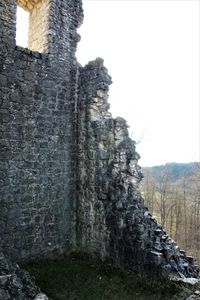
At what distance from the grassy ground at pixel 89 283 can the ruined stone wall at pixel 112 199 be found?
1.31ft

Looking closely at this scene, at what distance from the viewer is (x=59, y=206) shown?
30.8 ft

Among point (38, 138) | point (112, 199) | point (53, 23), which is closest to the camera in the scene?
point (38, 138)

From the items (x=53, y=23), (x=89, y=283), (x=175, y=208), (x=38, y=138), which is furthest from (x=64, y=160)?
(x=175, y=208)

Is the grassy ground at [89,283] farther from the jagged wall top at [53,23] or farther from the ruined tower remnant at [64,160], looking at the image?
the jagged wall top at [53,23]

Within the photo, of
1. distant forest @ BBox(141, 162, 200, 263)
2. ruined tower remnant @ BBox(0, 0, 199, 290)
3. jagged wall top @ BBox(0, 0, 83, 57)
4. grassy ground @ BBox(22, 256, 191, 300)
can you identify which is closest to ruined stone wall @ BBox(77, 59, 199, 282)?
ruined tower remnant @ BBox(0, 0, 199, 290)

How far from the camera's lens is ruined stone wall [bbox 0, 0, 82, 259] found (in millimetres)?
8109

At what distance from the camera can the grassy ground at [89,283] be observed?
23.2 ft

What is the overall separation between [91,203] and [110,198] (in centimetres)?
69

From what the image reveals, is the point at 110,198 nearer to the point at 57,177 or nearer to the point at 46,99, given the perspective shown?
the point at 57,177

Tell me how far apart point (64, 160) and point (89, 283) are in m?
3.31

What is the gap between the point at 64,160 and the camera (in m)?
9.57

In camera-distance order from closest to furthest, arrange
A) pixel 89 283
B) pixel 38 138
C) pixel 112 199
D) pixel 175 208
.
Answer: pixel 89 283 < pixel 38 138 < pixel 112 199 < pixel 175 208

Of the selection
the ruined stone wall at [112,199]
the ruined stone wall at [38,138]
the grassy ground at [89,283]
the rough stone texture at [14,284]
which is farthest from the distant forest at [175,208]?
the rough stone texture at [14,284]

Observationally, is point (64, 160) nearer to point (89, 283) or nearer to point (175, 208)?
point (89, 283)
